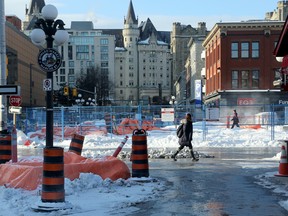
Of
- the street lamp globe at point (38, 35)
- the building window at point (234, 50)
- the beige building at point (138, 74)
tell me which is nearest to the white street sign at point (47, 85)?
the street lamp globe at point (38, 35)

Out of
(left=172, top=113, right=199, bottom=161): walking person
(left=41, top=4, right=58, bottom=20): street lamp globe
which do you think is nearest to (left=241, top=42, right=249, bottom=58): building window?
(left=172, top=113, right=199, bottom=161): walking person

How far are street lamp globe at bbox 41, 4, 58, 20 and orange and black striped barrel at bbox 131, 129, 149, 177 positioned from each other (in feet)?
11.6

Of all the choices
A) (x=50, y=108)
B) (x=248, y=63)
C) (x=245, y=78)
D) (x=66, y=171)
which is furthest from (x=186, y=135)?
(x=245, y=78)

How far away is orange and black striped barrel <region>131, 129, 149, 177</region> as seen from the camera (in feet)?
40.4

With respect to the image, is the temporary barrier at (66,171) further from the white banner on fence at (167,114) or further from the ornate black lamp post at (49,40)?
the white banner on fence at (167,114)

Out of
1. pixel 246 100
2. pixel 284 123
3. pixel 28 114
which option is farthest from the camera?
pixel 246 100

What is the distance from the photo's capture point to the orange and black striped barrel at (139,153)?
12.3m

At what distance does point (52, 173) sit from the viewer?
29.7ft

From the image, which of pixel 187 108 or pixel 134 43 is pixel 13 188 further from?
pixel 134 43

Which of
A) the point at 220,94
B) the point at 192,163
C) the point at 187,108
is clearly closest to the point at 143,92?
the point at 220,94

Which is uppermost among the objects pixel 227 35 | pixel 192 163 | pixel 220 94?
pixel 227 35

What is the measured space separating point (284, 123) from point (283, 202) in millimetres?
24035

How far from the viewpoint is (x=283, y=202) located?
31.5ft

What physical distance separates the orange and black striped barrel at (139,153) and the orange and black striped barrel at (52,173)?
3.47 metres
